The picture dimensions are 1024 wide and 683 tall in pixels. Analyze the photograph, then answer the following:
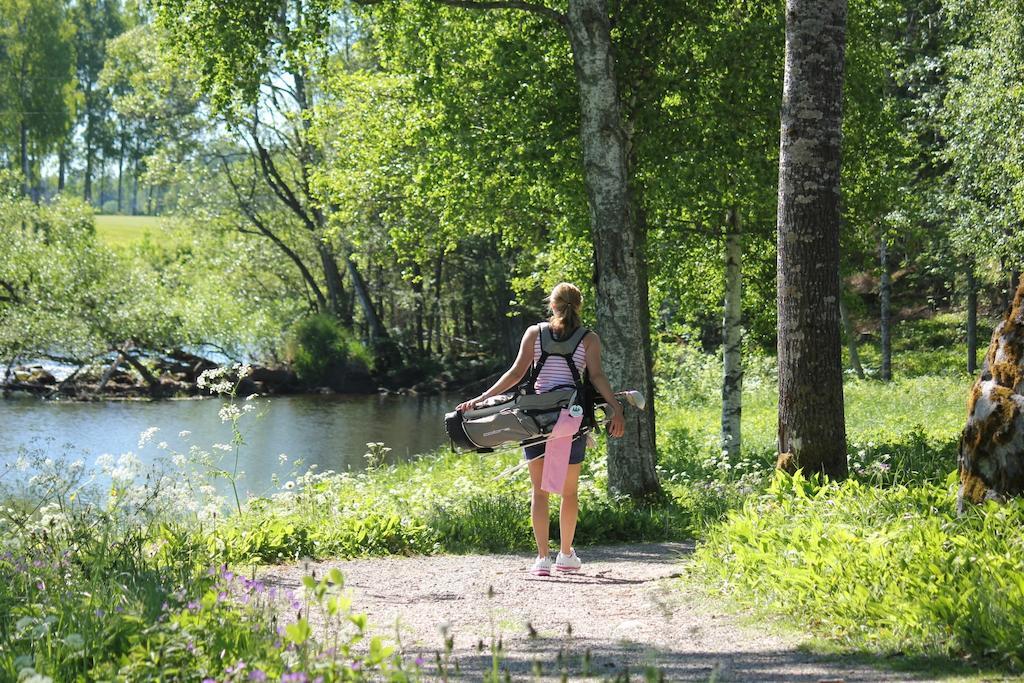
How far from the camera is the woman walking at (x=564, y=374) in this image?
25.0ft

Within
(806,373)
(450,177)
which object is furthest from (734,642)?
(450,177)

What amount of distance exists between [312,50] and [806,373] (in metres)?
6.55

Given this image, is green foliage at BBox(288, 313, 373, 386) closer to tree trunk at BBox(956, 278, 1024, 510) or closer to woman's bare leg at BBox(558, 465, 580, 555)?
woman's bare leg at BBox(558, 465, 580, 555)

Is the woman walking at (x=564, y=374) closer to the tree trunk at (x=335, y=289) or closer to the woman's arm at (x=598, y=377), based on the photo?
the woman's arm at (x=598, y=377)

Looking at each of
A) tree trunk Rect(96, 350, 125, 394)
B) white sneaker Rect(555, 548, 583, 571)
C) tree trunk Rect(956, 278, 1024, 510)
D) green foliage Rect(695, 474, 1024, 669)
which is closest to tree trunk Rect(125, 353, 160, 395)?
tree trunk Rect(96, 350, 125, 394)

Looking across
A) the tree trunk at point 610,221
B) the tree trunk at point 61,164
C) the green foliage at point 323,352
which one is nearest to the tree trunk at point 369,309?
the green foliage at point 323,352

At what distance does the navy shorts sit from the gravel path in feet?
2.68

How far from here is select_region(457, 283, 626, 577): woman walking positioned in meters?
7.63

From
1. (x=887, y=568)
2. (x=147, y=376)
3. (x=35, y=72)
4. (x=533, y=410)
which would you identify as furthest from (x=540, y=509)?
(x=35, y=72)

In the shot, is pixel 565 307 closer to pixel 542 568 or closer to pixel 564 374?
pixel 564 374

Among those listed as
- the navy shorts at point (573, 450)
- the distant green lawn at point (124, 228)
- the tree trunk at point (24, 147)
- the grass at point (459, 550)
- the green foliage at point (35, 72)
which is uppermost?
the green foliage at point (35, 72)

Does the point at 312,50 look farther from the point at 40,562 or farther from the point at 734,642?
the point at 734,642

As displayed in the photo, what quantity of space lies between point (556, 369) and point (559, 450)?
0.55m

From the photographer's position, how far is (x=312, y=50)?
12.1 metres
